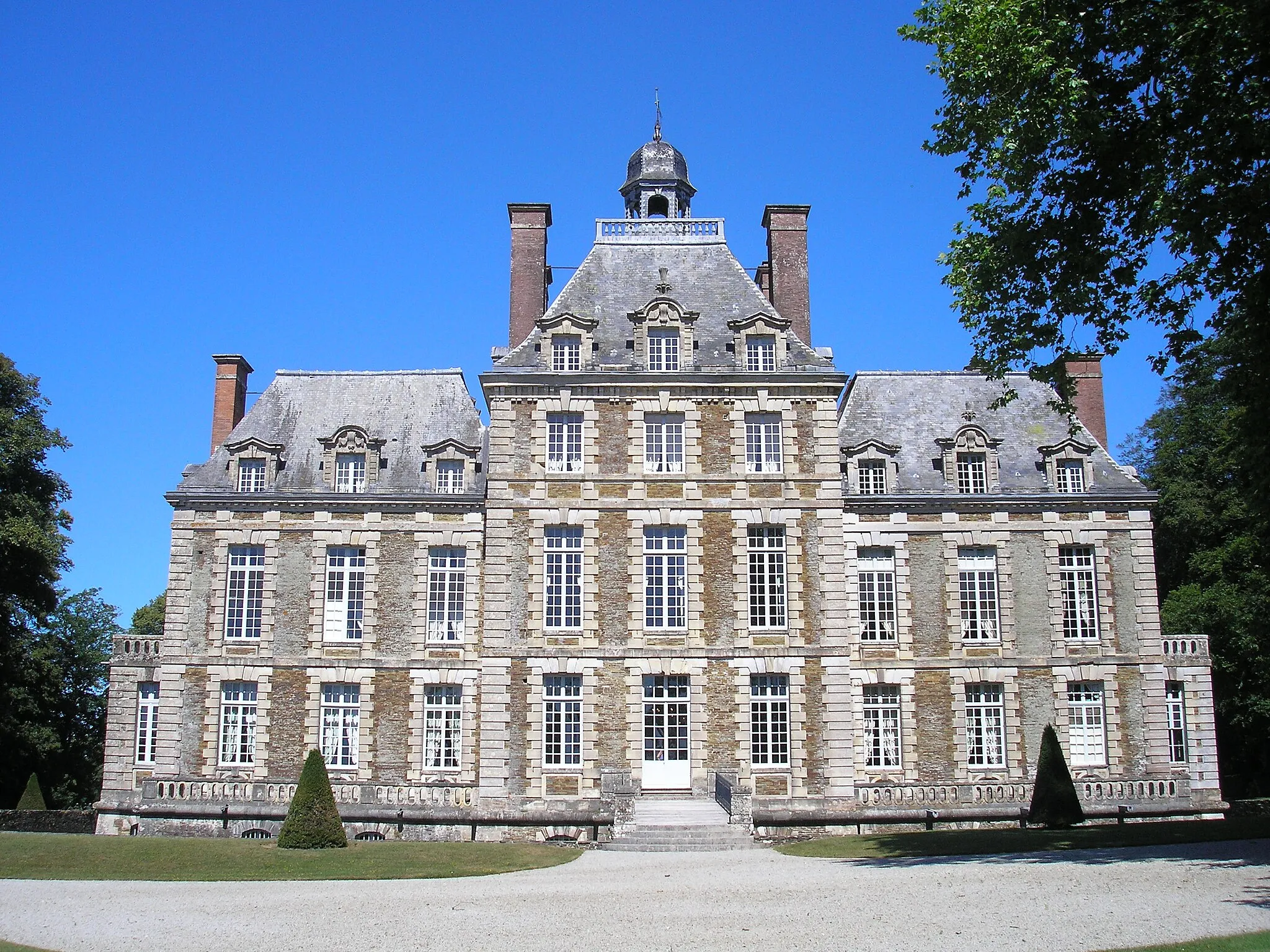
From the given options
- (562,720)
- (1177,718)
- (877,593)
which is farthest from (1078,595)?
(562,720)

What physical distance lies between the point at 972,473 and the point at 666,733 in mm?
10466

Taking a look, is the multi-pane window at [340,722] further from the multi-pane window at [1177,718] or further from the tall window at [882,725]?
the multi-pane window at [1177,718]

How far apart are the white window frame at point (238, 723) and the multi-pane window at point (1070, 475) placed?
20.8m

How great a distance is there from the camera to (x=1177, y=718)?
30.7 metres

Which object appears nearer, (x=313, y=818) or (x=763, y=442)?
(x=313, y=818)

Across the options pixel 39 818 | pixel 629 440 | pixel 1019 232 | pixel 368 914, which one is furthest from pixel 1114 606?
pixel 39 818

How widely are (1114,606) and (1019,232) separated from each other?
578 inches

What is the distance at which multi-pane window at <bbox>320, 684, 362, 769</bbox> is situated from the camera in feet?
95.2

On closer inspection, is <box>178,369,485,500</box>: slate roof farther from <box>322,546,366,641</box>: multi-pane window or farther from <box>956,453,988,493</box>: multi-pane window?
<box>956,453,988,493</box>: multi-pane window

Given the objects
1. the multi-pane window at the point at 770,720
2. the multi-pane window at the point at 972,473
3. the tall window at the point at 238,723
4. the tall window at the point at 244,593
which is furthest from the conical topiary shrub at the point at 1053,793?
the tall window at the point at 244,593

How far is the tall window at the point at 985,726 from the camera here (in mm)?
29078

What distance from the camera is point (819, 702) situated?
2762 cm

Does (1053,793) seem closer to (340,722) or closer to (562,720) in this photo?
(562,720)

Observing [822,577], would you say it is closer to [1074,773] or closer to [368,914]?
[1074,773]
